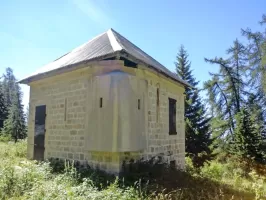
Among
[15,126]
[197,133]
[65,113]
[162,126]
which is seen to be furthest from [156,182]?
[15,126]

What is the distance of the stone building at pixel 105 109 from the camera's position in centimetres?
737

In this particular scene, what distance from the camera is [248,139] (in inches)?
651

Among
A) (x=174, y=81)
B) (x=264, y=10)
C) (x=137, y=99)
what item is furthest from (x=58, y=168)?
(x=264, y=10)

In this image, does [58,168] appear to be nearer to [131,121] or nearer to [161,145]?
[131,121]

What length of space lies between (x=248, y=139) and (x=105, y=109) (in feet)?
41.8

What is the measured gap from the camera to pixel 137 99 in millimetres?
7816

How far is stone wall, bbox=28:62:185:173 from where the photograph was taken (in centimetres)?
809

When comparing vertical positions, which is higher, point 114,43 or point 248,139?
point 114,43

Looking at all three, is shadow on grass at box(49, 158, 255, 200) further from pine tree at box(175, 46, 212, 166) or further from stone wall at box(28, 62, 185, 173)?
pine tree at box(175, 46, 212, 166)

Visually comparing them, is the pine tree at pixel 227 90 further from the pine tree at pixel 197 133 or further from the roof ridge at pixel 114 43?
the roof ridge at pixel 114 43

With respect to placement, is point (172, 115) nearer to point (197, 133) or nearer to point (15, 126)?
point (197, 133)

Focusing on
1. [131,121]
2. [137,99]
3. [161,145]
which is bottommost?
[161,145]

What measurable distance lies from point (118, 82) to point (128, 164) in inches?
100

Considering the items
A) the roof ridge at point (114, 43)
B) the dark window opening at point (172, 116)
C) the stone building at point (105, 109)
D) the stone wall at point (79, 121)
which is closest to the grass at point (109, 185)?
the stone wall at point (79, 121)
